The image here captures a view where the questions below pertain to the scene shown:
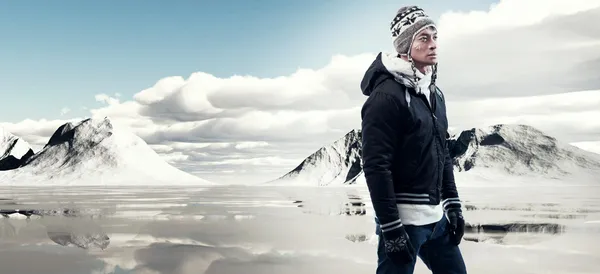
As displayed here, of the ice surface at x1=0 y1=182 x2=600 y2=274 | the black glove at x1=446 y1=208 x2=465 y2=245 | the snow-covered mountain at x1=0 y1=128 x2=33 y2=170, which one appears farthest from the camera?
the snow-covered mountain at x1=0 y1=128 x2=33 y2=170

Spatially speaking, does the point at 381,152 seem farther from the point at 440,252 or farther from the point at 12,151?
the point at 12,151

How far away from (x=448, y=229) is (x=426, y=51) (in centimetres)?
121

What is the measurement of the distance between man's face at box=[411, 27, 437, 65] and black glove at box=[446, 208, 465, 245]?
1.06m

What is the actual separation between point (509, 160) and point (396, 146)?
124m

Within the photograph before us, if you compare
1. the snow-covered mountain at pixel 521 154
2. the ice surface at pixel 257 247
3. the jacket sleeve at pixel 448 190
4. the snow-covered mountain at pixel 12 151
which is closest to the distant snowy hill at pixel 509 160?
the snow-covered mountain at pixel 521 154

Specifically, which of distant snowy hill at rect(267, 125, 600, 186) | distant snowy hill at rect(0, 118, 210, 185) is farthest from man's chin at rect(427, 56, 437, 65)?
distant snowy hill at rect(0, 118, 210, 185)

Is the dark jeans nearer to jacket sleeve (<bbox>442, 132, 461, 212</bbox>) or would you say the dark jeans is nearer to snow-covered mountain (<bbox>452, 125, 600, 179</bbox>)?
jacket sleeve (<bbox>442, 132, 461, 212</bbox>)

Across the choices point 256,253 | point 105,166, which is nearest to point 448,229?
point 256,253

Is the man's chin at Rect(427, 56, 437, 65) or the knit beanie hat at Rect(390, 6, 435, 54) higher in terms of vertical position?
the knit beanie hat at Rect(390, 6, 435, 54)

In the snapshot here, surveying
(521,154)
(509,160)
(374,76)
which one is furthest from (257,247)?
(521,154)

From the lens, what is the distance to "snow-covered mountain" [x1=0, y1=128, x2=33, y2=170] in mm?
158250

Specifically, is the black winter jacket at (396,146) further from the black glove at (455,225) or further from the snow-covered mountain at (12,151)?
the snow-covered mountain at (12,151)

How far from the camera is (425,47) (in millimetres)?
3451

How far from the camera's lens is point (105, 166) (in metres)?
139
